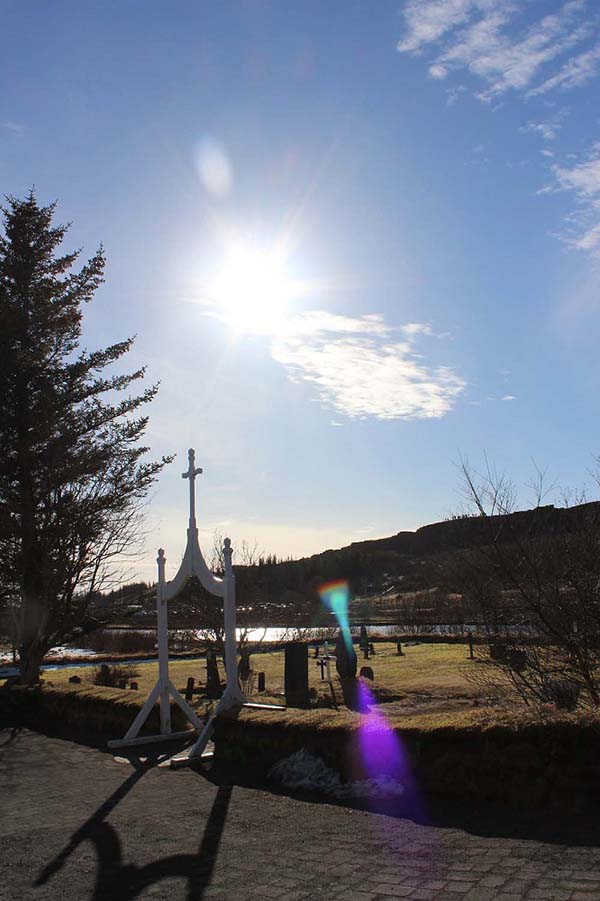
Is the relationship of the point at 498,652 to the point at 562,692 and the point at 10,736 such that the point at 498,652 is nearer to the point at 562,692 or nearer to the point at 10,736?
the point at 562,692

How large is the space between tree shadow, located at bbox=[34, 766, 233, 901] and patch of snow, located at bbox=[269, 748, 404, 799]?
0.97 m

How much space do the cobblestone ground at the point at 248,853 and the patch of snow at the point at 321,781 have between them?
0.29 meters

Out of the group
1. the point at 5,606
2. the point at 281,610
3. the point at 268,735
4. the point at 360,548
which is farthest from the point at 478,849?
the point at 360,548

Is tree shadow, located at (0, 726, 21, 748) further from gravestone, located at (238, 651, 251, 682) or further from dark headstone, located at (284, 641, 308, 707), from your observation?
gravestone, located at (238, 651, 251, 682)

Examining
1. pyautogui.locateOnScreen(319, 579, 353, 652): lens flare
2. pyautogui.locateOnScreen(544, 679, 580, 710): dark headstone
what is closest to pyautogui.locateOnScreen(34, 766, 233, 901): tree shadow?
pyautogui.locateOnScreen(544, 679, 580, 710): dark headstone

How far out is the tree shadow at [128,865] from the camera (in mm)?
4637

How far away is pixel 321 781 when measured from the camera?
7000 millimetres

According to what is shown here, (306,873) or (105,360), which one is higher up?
(105,360)

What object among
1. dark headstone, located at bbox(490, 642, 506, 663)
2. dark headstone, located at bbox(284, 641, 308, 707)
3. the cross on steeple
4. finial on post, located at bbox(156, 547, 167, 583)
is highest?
the cross on steeple

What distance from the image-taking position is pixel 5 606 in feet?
58.7

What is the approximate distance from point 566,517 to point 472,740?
4.10 m

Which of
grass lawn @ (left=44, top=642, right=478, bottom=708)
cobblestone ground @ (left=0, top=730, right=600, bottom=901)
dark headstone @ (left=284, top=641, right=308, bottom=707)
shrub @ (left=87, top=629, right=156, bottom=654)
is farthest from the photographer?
shrub @ (left=87, top=629, right=156, bottom=654)

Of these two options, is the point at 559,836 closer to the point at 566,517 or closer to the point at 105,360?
the point at 566,517

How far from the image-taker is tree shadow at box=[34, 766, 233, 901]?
15.2 feet
